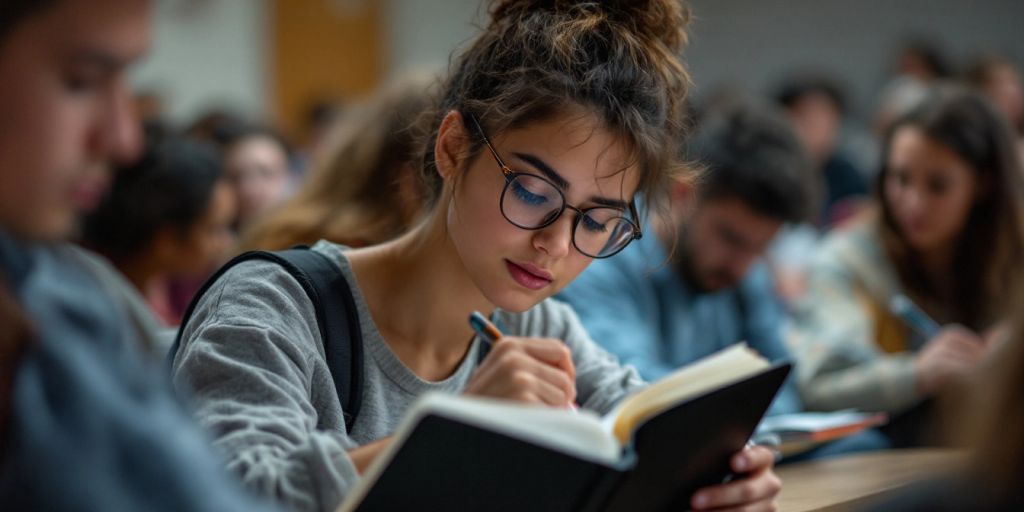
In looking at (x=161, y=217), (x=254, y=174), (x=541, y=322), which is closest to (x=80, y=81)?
(x=541, y=322)

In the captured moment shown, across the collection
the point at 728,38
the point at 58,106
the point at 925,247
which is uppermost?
the point at 728,38

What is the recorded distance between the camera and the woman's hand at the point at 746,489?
1.19 m

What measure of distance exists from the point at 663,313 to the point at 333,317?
128 centimetres

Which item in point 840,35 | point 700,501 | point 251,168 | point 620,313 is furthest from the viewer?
point 840,35

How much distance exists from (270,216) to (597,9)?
1317mm

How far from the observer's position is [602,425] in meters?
0.96

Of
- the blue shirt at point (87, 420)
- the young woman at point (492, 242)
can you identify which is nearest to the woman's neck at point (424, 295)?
the young woman at point (492, 242)

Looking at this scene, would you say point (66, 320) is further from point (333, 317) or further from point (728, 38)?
point (728, 38)

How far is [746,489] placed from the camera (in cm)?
121

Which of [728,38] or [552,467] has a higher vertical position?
[728,38]

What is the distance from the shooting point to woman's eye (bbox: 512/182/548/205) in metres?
1.25

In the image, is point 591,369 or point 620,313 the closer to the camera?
point 591,369

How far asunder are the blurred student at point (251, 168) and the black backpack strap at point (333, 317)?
9.21 feet

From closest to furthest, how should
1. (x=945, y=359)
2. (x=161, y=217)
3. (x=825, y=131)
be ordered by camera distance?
(x=945, y=359), (x=161, y=217), (x=825, y=131)
